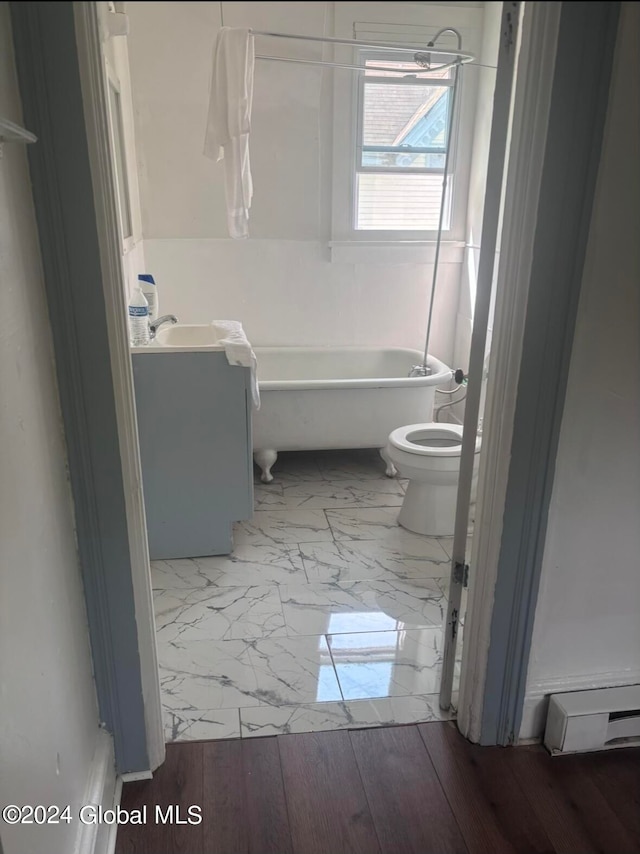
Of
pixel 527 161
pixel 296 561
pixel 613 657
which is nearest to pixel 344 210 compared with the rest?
pixel 296 561

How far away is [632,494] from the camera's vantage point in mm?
→ 1575

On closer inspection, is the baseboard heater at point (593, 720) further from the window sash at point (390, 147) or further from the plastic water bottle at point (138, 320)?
the window sash at point (390, 147)

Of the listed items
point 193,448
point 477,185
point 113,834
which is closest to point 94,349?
point 113,834

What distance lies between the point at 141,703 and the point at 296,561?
3.63 ft

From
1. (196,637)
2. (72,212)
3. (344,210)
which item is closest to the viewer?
(72,212)

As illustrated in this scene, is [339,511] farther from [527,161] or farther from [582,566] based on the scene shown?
[527,161]

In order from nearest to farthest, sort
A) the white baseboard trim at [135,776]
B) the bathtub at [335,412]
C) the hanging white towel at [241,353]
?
1. the white baseboard trim at [135,776]
2. the hanging white towel at [241,353]
3. the bathtub at [335,412]

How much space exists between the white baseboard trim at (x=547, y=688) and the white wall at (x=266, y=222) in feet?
8.45

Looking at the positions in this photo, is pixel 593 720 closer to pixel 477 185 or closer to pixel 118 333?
pixel 118 333

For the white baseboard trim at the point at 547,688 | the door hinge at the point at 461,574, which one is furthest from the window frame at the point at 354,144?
the white baseboard trim at the point at 547,688

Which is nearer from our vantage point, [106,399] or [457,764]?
[106,399]

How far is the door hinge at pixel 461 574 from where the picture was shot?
1.70 metres

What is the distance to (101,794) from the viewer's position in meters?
1.43

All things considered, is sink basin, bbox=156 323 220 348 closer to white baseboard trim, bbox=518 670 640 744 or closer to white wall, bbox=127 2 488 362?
white wall, bbox=127 2 488 362
